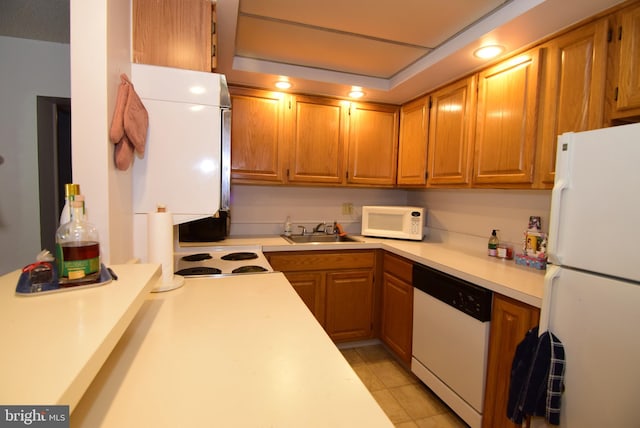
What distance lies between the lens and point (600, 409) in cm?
102

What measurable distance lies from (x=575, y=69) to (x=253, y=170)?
209 centimetres

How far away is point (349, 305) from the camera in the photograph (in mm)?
2518

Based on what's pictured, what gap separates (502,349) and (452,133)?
1.46 meters

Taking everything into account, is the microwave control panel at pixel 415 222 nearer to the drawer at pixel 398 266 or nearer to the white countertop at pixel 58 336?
the drawer at pixel 398 266

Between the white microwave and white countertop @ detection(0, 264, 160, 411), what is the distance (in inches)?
85.9

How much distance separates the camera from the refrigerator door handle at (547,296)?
114 centimetres

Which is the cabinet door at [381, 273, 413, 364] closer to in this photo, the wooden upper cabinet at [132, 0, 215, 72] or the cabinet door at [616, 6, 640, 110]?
the cabinet door at [616, 6, 640, 110]

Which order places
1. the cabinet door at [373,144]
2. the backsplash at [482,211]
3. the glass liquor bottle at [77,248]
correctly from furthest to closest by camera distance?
the cabinet door at [373,144]
the backsplash at [482,211]
the glass liquor bottle at [77,248]

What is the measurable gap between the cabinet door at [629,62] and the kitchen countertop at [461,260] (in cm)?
86

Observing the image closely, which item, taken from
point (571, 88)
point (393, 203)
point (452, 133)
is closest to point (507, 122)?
point (571, 88)

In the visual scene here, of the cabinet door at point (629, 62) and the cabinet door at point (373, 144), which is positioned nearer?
the cabinet door at point (629, 62)

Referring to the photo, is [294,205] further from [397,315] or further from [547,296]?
[547,296]

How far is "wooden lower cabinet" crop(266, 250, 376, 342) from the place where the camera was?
7.77ft

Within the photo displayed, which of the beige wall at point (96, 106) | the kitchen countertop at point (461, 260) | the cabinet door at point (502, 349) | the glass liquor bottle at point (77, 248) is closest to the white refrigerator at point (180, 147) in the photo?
the beige wall at point (96, 106)
